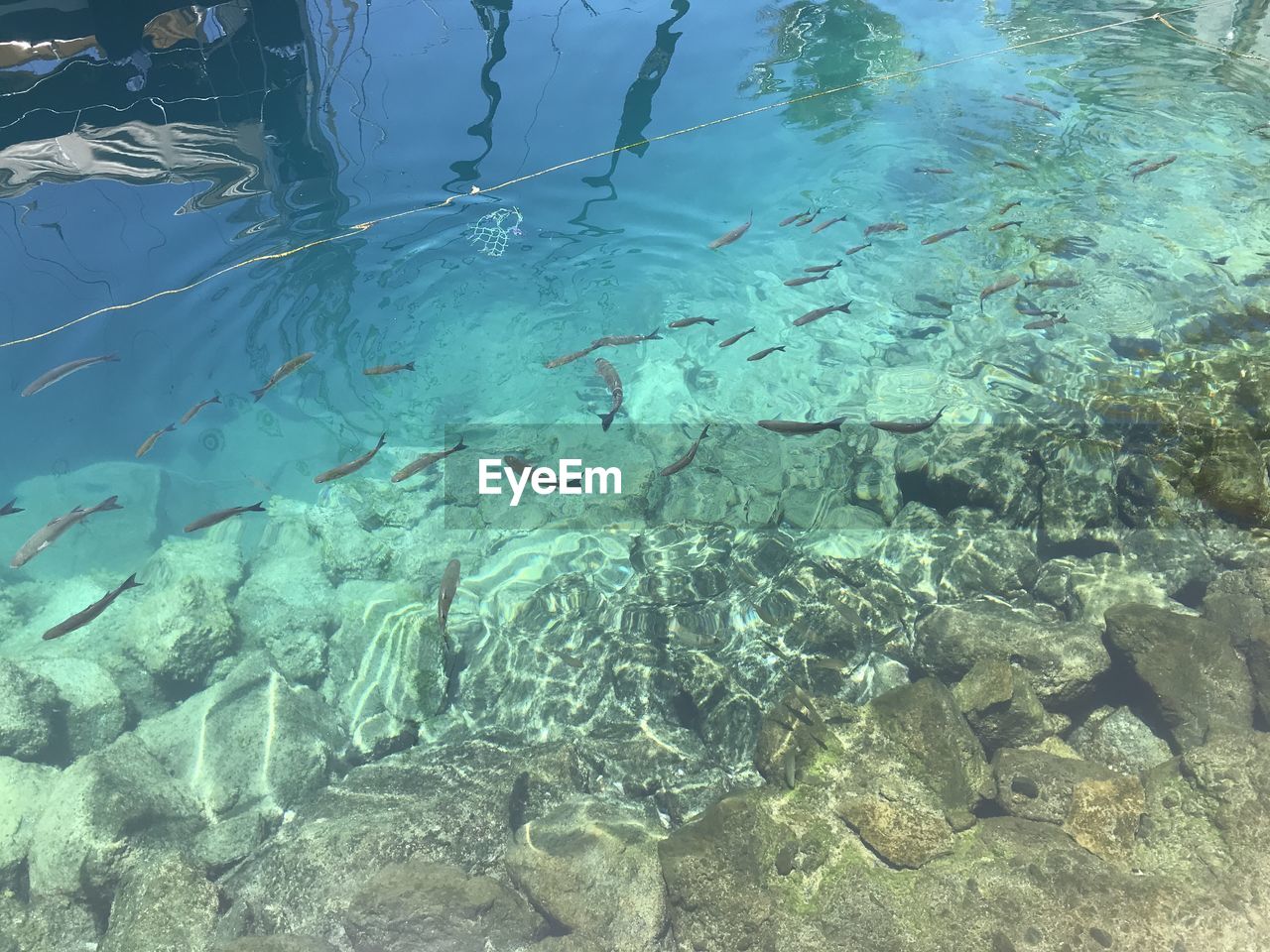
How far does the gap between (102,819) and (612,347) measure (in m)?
6.89

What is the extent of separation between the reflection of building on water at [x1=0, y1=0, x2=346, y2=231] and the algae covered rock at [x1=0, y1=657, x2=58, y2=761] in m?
6.62

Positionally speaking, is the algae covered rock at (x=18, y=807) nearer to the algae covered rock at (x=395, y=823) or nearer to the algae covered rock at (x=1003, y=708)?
the algae covered rock at (x=395, y=823)

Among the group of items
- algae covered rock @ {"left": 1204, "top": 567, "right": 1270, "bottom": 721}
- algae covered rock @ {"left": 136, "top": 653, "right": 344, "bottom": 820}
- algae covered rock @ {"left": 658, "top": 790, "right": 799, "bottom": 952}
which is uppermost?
algae covered rock @ {"left": 1204, "top": 567, "right": 1270, "bottom": 721}

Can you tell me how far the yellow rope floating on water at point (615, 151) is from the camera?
9.70 metres

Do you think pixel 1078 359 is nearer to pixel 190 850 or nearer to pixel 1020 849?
pixel 1020 849

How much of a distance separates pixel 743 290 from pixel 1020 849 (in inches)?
279

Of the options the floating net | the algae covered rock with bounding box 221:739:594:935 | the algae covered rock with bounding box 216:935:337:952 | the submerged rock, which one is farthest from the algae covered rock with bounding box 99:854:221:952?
the floating net

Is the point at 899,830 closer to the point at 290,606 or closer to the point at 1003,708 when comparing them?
the point at 1003,708

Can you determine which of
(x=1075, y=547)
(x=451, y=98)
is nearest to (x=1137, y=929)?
(x=1075, y=547)

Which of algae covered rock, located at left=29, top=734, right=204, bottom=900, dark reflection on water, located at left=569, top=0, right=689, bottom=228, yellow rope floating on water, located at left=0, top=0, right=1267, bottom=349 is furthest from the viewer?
dark reflection on water, located at left=569, top=0, right=689, bottom=228

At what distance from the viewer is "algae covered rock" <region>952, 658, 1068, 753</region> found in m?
5.06

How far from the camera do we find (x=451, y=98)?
12023mm

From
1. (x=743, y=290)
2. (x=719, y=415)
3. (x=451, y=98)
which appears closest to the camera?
(x=719, y=415)

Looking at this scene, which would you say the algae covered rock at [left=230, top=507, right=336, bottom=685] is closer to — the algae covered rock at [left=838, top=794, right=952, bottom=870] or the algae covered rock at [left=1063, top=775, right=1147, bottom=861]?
the algae covered rock at [left=838, top=794, right=952, bottom=870]
